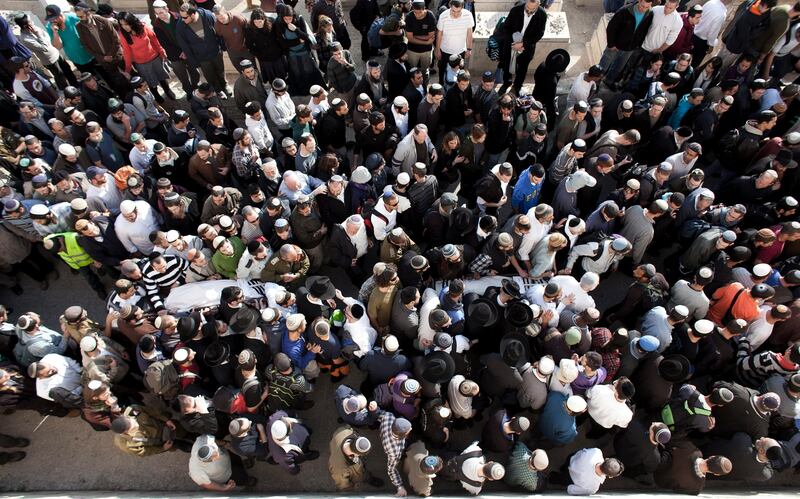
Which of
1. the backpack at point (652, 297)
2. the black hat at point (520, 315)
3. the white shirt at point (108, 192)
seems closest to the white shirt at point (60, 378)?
the white shirt at point (108, 192)

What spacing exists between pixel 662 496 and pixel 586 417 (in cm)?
112

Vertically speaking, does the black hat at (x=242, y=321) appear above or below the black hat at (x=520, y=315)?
below

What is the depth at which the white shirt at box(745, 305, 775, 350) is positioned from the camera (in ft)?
19.3

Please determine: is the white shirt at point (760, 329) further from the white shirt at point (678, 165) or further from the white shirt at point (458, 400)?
the white shirt at point (458, 400)

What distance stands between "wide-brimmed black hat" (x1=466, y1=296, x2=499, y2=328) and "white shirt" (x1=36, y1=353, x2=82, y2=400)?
14.5 ft

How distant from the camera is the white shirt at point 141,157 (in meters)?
7.18

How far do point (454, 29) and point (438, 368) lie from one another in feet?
19.1

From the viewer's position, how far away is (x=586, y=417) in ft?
20.4

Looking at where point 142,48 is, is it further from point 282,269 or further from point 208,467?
point 208,467

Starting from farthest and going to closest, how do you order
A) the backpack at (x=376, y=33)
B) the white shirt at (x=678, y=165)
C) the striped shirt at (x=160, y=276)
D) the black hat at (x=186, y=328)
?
the backpack at (x=376, y=33), the white shirt at (x=678, y=165), the striped shirt at (x=160, y=276), the black hat at (x=186, y=328)

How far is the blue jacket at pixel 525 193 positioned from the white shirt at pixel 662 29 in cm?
380

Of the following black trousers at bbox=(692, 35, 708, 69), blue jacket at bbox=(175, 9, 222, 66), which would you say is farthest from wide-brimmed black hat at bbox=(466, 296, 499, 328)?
black trousers at bbox=(692, 35, 708, 69)

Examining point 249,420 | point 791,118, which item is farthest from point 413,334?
point 791,118

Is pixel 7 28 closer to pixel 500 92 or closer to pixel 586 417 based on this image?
pixel 500 92
